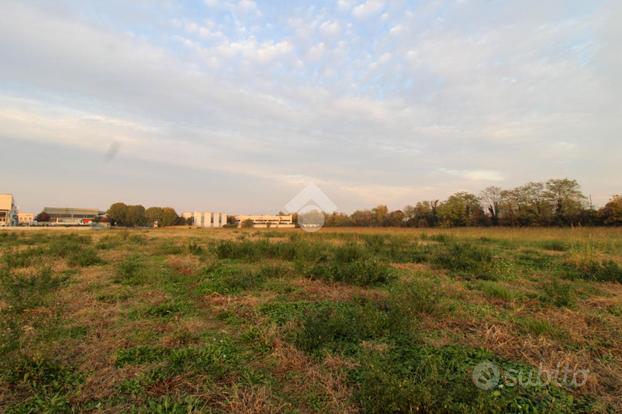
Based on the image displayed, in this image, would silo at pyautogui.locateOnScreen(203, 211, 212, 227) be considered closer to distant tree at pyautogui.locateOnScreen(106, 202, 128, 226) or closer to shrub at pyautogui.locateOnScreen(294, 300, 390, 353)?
distant tree at pyautogui.locateOnScreen(106, 202, 128, 226)

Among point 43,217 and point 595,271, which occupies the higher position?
point 43,217

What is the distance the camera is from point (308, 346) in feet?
10.9

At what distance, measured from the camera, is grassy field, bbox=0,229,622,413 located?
2.40m

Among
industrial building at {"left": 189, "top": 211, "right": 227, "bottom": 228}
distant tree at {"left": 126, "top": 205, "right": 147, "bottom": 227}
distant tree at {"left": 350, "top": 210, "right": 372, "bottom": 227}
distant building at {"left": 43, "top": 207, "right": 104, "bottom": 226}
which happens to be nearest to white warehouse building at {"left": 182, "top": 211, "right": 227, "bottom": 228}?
industrial building at {"left": 189, "top": 211, "right": 227, "bottom": 228}

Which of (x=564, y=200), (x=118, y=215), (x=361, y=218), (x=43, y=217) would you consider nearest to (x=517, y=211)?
(x=564, y=200)

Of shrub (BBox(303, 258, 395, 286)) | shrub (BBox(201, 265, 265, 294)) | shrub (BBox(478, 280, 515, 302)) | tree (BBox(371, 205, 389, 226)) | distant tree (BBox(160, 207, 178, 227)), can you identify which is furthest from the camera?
distant tree (BBox(160, 207, 178, 227))

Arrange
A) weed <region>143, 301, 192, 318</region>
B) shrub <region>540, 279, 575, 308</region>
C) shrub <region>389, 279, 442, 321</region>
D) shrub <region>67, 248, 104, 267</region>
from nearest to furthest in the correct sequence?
shrub <region>389, 279, 442, 321</region> < weed <region>143, 301, 192, 318</region> < shrub <region>540, 279, 575, 308</region> < shrub <region>67, 248, 104, 267</region>

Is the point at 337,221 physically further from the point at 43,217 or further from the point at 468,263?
the point at 43,217

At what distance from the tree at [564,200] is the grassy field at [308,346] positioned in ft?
120

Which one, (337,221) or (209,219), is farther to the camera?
(209,219)

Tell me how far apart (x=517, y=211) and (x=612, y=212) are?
10.5m

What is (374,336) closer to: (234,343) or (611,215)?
(234,343)

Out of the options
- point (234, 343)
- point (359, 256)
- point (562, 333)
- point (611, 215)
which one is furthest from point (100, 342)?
point (611, 215)

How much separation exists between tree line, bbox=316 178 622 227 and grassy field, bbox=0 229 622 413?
33312 millimetres
